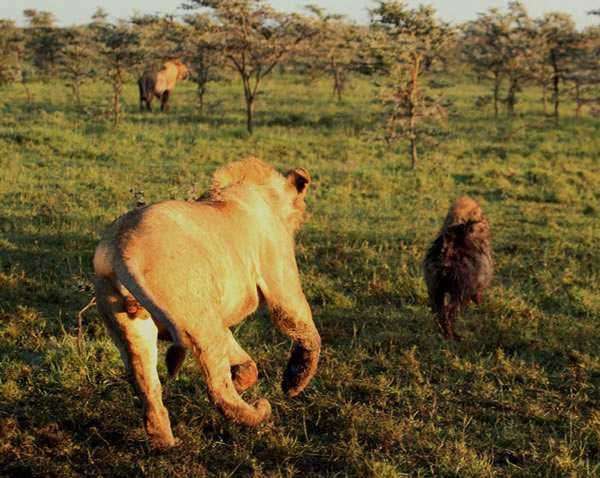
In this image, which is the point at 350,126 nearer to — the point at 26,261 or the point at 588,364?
the point at 26,261

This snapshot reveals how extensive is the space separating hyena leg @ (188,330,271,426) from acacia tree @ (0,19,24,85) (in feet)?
63.6

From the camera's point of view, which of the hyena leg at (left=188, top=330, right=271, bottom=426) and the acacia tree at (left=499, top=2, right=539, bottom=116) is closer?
the hyena leg at (left=188, top=330, right=271, bottom=426)

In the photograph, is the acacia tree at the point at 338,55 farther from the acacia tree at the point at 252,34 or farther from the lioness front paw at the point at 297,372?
the lioness front paw at the point at 297,372

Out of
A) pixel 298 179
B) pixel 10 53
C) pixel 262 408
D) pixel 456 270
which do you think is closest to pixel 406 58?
pixel 456 270

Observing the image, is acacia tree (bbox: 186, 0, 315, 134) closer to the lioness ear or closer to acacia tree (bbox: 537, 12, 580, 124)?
acacia tree (bbox: 537, 12, 580, 124)

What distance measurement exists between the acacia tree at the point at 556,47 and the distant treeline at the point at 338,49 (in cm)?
3

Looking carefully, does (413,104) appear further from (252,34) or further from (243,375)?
(243,375)

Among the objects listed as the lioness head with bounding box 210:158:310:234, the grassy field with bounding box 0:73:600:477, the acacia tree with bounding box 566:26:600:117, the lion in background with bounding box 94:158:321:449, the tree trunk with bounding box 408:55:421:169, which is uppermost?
the acacia tree with bounding box 566:26:600:117

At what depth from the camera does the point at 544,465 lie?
12.3 ft

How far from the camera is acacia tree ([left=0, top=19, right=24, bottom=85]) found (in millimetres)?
20078

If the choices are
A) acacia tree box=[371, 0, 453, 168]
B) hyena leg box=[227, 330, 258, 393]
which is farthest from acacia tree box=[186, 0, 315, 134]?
hyena leg box=[227, 330, 258, 393]

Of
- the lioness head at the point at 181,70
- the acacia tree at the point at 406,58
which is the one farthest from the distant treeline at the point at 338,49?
the lioness head at the point at 181,70

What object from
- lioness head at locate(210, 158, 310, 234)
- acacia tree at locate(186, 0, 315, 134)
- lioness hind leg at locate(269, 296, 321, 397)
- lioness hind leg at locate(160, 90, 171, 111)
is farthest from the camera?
lioness hind leg at locate(160, 90, 171, 111)

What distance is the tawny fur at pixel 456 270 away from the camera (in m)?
5.82
